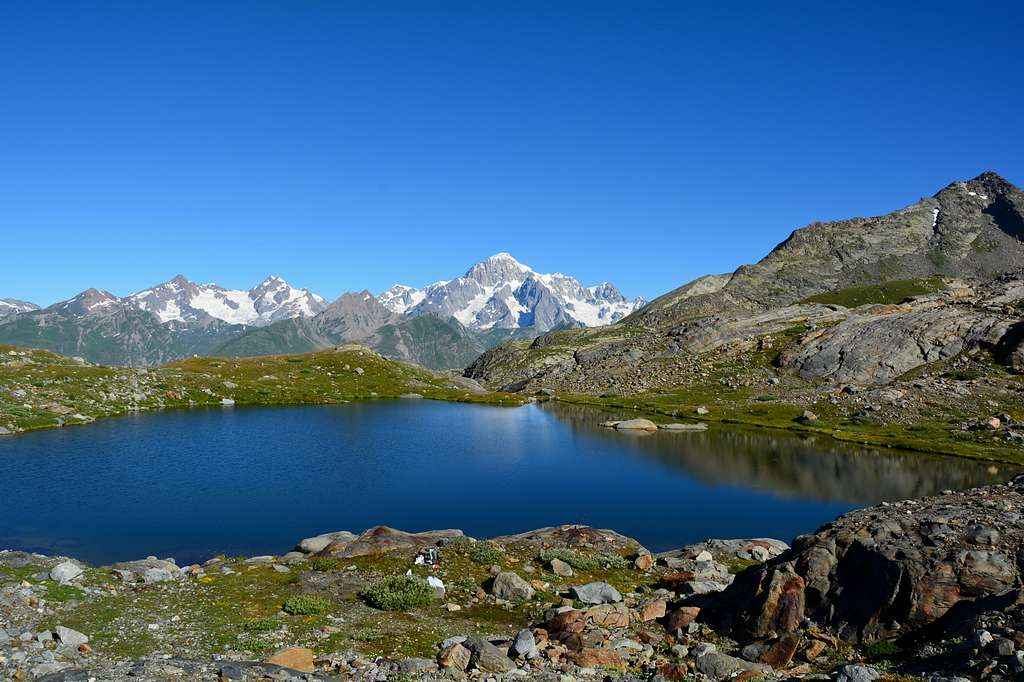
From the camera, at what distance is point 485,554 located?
115ft

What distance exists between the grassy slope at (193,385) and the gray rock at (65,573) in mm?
70120

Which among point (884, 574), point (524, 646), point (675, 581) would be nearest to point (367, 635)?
point (524, 646)

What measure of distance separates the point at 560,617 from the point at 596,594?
513 cm

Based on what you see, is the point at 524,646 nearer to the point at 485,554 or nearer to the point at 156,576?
the point at 485,554

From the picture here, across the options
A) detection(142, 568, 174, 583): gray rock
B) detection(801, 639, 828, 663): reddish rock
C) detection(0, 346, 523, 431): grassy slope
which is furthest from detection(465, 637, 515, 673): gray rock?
detection(0, 346, 523, 431): grassy slope

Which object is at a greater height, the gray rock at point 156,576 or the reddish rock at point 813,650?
the reddish rock at point 813,650

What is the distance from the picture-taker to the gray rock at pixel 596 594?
29.5 m

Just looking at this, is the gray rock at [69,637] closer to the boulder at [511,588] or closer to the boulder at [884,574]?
the boulder at [511,588]

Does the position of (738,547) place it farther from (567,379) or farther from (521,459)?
(567,379)

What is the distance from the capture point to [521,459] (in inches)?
3250

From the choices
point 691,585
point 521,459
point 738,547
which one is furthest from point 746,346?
point 691,585

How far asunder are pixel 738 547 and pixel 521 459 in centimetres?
4350

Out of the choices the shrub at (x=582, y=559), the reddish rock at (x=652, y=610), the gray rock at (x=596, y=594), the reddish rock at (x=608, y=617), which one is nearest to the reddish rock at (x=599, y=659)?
the reddish rock at (x=608, y=617)

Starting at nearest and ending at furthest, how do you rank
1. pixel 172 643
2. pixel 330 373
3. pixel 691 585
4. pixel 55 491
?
1. pixel 172 643
2. pixel 691 585
3. pixel 55 491
4. pixel 330 373
